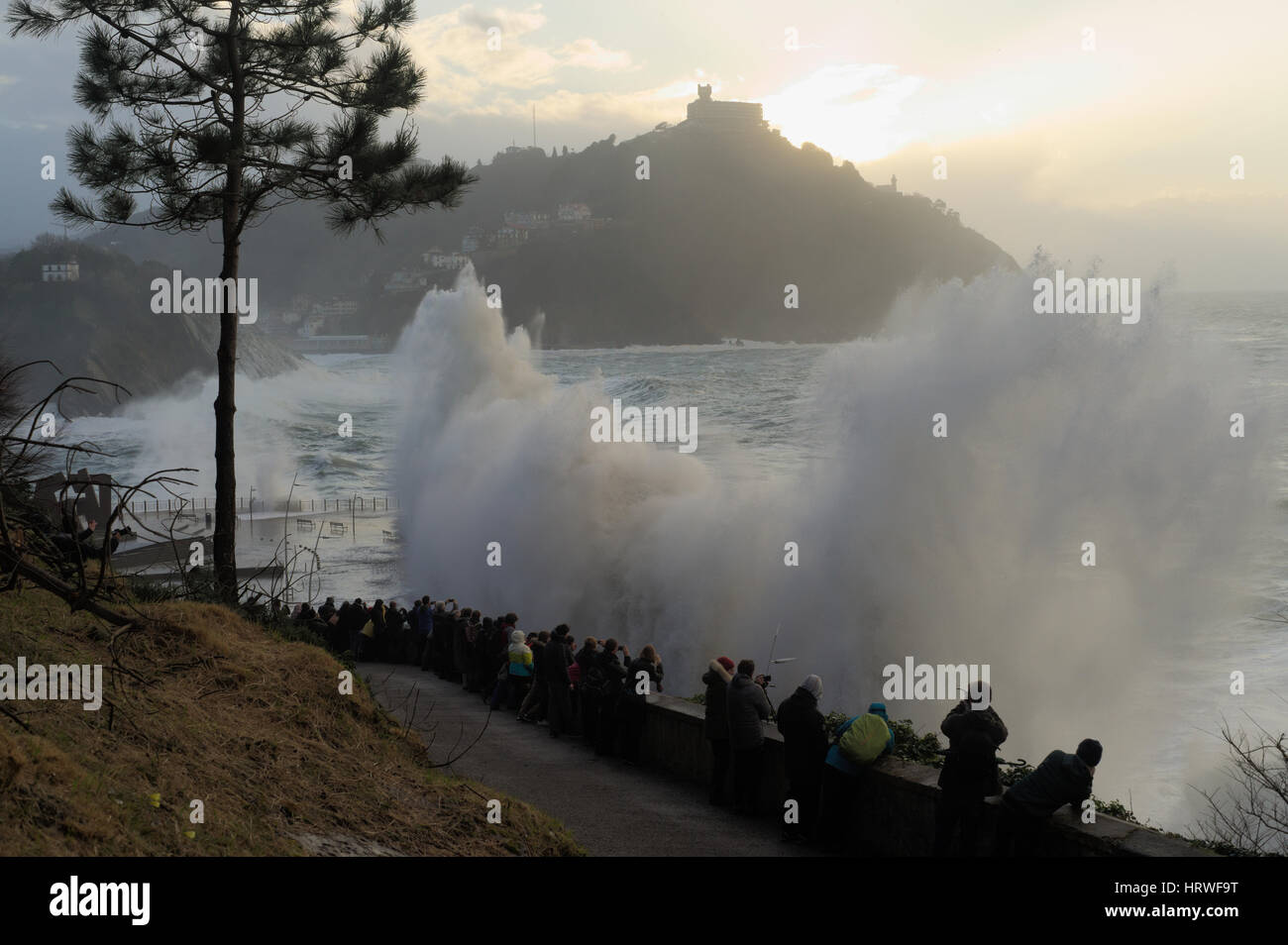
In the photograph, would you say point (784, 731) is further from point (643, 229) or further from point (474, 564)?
point (643, 229)

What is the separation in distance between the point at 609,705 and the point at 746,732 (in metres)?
2.39

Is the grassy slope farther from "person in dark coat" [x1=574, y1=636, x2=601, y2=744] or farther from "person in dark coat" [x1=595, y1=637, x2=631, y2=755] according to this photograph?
"person in dark coat" [x1=574, y1=636, x2=601, y2=744]

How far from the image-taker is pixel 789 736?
7.53m

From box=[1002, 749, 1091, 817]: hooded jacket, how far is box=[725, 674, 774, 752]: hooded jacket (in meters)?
2.43

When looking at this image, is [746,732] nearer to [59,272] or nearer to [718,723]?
[718,723]

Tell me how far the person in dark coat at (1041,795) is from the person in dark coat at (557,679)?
5806 mm

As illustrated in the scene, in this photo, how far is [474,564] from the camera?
98.2 ft

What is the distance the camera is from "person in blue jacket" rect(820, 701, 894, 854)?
7.35 meters

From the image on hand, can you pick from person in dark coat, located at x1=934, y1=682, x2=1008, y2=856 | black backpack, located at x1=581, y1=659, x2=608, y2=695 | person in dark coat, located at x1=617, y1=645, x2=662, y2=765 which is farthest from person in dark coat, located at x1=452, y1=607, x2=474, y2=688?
person in dark coat, located at x1=934, y1=682, x2=1008, y2=856

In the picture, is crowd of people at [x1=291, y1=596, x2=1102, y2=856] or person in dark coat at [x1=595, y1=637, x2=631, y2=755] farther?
person in dark coat at [x1=595, y1=637, x2=631, y2=755]

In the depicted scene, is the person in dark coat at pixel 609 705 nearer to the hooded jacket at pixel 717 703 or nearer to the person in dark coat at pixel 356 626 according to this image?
the hooded jacket at pixel 717 703

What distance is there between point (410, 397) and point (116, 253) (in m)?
98.1

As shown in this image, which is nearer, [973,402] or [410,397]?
[973,402]
